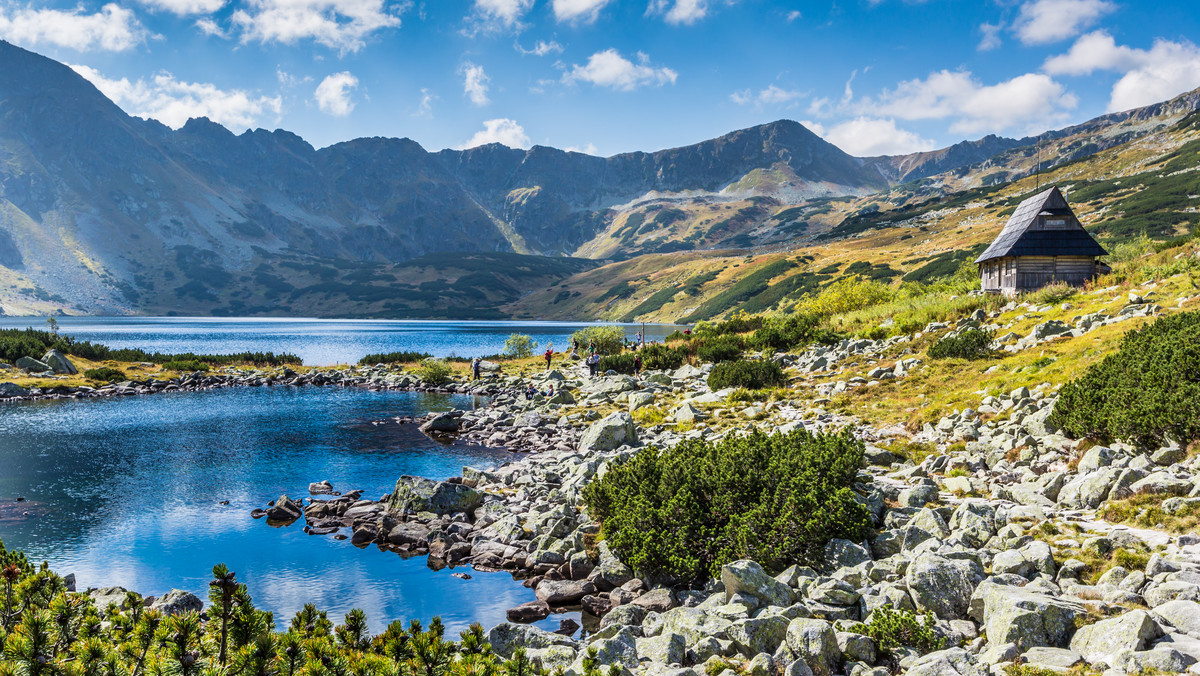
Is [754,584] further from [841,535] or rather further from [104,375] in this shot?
[104,375]

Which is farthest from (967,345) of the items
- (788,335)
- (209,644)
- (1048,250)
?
(209,644)

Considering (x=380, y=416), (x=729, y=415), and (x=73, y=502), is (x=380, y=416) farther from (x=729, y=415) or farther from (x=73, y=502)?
(x=729, y=415)

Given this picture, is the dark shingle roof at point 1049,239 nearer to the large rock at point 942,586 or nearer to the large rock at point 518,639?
the large rock at point 942,586

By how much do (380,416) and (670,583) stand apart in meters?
33.5

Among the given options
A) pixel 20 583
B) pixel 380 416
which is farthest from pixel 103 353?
pixel 20 583

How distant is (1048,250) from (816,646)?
3890 centimetres

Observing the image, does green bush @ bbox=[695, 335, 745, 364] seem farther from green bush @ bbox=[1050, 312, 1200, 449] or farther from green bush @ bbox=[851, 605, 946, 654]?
green bush @ bbox=[851, 605, 946, 654]

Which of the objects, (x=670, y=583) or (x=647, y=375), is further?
(x=647, y=375)

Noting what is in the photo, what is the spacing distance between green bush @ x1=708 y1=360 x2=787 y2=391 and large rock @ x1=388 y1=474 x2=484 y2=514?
1602 centimetres

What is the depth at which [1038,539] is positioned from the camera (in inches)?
392

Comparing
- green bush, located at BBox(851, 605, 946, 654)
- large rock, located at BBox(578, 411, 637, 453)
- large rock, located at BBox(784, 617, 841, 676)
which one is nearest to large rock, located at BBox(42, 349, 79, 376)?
large rock, located at BBox(578, 411, 637, 453)

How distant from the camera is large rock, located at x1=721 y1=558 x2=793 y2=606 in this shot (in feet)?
34.3

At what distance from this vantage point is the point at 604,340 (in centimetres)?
6372

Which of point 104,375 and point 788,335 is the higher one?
point 788,335
